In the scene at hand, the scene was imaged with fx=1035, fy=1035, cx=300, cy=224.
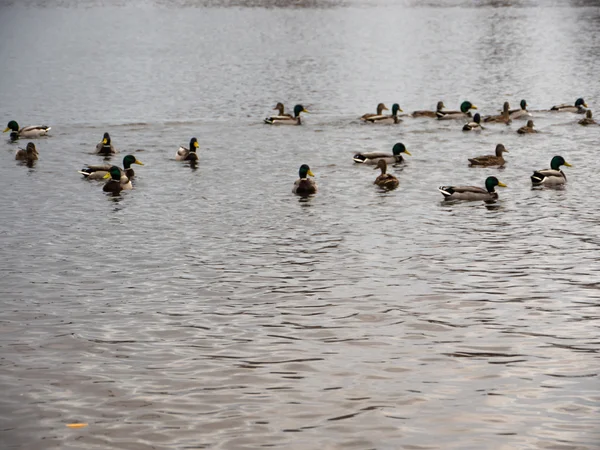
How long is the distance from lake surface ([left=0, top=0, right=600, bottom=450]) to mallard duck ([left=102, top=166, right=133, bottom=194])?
613mm

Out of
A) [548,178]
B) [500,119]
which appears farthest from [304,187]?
[500,119]

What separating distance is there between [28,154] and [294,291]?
22827 mm

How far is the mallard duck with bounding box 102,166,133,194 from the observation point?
35469 mm

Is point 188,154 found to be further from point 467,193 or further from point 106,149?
point 467,193

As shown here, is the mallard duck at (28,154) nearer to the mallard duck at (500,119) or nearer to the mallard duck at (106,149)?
the mallard duck at (106,149)

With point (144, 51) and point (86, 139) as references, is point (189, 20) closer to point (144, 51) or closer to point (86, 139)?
point (144, 51)

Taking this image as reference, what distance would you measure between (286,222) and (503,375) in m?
14.0

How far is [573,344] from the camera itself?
61.4 ft

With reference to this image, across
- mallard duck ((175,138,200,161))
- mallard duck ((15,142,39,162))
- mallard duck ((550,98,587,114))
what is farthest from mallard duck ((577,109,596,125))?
mallard duck ((15,142,39,162))

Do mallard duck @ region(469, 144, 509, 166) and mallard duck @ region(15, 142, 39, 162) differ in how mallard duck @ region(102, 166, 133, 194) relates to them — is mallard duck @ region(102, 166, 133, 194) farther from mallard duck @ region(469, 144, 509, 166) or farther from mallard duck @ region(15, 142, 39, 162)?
mallard duck @ region(469, 144, 509, 166)

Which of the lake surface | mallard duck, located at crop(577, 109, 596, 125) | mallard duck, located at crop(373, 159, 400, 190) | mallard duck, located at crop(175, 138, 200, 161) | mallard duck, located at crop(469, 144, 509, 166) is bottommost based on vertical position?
the lake surface

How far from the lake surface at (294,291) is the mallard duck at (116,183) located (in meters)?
0.61

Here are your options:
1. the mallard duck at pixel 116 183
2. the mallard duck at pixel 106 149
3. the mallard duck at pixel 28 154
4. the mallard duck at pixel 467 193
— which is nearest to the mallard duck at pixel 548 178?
the mallard duck at pixel 467 193

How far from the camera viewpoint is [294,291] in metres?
22.4
